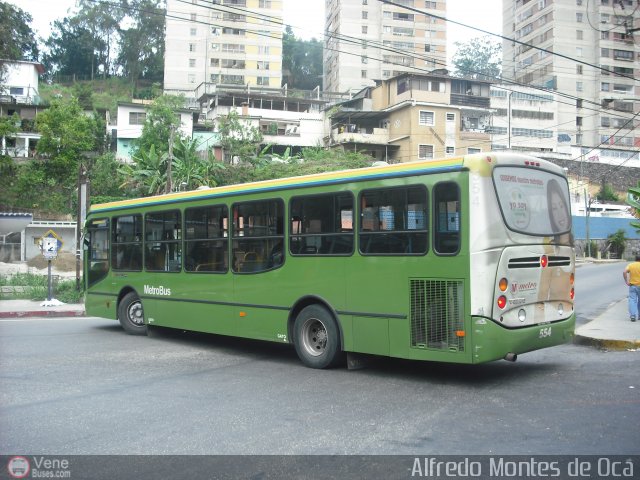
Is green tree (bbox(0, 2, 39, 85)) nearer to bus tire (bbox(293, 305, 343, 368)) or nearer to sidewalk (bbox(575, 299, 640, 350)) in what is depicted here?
bus tire (bbox(293, 305, 343, 368))

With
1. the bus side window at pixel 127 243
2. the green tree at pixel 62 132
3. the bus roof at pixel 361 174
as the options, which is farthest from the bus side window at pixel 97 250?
the green tree at pixel 62 132

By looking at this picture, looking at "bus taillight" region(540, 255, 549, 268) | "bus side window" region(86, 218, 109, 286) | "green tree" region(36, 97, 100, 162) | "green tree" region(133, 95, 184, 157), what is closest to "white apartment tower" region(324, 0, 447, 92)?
"green tree" region(133, 95, 184, 157)

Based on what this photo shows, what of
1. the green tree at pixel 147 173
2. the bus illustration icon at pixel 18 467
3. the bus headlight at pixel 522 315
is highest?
the green tree at pixel 147 173

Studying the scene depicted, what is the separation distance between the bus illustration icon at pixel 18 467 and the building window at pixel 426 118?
52.4 m

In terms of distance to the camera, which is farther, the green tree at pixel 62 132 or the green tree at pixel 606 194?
the green tree at pixel 606 194

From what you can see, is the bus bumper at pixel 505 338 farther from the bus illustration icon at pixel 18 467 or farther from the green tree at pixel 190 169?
the green tree at pixel 190 169

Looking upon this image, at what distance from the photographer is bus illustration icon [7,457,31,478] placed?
193 inches

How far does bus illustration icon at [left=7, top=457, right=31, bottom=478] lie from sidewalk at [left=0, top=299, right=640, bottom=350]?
952 centimetres

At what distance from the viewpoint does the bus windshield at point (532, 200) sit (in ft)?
25.4

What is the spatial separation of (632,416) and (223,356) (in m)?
6.51

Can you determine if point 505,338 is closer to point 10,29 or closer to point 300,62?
point 10,29

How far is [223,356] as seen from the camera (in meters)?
10.6

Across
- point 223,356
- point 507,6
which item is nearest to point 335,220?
point 223,356

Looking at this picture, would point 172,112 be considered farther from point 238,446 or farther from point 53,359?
point 238,446
